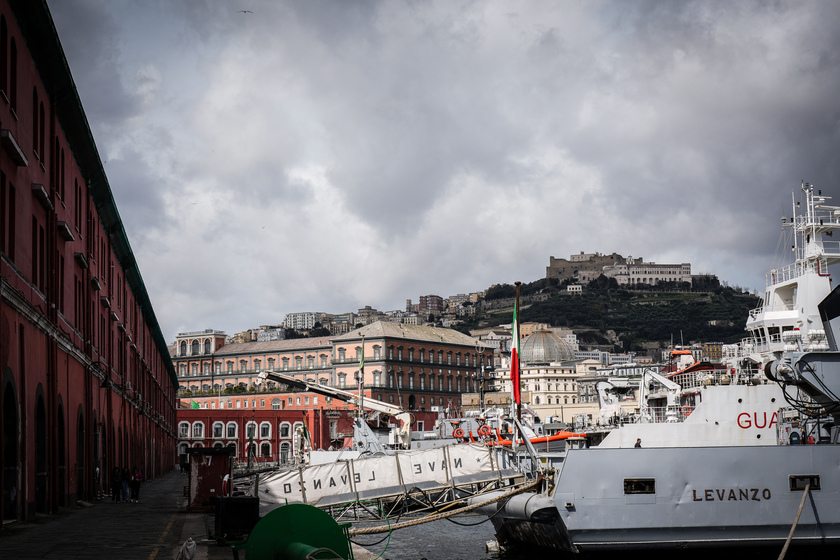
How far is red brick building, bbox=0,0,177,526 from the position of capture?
2400cm

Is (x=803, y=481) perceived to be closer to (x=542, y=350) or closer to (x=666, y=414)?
(x=666, y=414)

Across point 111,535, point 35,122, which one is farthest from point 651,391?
point 35,122

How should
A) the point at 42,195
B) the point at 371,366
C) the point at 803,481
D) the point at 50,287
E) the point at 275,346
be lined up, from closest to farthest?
the point at 803,481
the point at 42,195
the point at 50,287
the point at 371,366
the point at 275,346

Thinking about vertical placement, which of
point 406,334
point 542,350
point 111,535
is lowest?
point 111,535

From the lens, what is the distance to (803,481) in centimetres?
2130

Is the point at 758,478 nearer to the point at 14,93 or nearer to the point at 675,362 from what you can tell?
the point at 675,362

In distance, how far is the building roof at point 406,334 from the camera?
148 metres

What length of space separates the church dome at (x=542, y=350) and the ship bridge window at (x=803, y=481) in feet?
555

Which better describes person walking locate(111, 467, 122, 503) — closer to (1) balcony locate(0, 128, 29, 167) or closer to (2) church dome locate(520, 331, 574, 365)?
(1) balcony locate(0, 128, 29, 167)

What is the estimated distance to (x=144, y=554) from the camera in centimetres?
1884

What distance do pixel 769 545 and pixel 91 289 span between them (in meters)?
29.9

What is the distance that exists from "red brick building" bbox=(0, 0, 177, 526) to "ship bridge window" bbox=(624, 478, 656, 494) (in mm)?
14488

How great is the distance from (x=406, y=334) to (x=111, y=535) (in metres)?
128

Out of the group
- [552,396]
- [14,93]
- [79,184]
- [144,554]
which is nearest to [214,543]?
[144,554]
